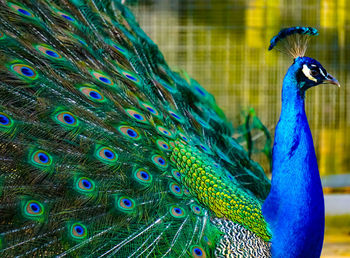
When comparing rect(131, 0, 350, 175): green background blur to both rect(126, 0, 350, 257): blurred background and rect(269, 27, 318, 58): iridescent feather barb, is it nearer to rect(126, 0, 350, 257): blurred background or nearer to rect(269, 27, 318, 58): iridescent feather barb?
rect(126, 0, 350, 257): blurred background

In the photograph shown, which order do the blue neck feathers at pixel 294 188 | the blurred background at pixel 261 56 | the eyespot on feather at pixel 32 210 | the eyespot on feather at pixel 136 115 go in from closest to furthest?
the eyespot on feather at pixel 32 210 → the blue neck feathers at pixel 294 188 → the eyespot on feather at pixel 136 115 → the blurred background at pixel 261 56

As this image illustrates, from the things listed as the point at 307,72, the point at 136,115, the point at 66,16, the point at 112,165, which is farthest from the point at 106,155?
the point at 307,72

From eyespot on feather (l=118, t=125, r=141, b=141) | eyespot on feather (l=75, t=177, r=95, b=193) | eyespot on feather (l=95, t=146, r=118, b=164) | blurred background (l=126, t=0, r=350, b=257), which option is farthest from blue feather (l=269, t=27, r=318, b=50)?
blurred background (l=126, t=0, r=350, b=257)

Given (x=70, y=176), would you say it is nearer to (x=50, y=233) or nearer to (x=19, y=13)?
(x=50, y=233)

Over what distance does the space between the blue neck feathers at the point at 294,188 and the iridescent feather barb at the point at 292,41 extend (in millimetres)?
60

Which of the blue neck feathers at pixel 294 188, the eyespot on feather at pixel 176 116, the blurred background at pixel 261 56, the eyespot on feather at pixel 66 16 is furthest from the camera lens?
the blurred background at pixel 261 56

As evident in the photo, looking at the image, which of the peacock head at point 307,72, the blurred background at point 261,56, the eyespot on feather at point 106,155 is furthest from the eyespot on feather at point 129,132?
the blurred background at point 261,56

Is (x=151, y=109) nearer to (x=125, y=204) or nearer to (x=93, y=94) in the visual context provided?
(x=93, y=94)

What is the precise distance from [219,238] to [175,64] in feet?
8.65

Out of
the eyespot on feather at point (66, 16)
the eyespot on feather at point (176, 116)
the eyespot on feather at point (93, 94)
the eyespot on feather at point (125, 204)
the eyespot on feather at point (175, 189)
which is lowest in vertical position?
the eyespot on feather at point (125, 204)

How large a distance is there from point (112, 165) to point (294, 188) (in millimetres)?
684

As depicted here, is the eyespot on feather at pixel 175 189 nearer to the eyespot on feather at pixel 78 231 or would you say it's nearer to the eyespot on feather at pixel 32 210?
the eyespot on feather at pixel 78 231

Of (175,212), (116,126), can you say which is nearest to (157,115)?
(116,126)

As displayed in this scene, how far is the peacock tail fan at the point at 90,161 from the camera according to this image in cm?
206
